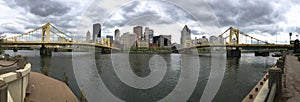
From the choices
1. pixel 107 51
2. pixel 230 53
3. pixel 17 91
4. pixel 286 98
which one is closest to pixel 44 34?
pixel 107 51

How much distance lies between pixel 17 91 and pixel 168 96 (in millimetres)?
9597

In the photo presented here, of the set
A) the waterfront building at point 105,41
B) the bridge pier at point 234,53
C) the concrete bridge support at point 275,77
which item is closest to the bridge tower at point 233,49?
the bridge pier at point 234,53

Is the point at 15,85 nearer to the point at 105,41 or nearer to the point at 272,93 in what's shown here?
the point at 272,93

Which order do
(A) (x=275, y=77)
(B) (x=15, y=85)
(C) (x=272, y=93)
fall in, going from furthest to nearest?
(B) (x=15, y=85)
(A) (x=275, y=77)
(C) (x=272, y=93)

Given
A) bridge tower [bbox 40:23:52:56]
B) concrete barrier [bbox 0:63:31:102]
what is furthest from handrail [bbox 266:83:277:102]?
bridge tower [bbox 40:23:52:56]

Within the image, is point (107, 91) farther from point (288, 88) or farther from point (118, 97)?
point (288, 88)

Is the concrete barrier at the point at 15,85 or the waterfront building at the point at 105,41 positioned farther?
the waterfront building at the point at 105,41

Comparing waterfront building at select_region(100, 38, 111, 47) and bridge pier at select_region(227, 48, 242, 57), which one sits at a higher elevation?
waterfront building at select_region(100, 38, 111, 47)

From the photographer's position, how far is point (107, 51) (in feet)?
374

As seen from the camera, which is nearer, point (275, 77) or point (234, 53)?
point (275, 77)

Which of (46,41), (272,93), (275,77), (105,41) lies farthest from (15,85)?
(105,41)

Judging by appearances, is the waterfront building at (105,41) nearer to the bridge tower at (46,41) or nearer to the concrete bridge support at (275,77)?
the bridge tower at (46,41)

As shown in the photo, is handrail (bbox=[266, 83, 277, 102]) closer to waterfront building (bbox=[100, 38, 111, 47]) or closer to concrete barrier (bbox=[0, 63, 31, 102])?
concrete barrier (bbox=[0, 63, 31, 102])

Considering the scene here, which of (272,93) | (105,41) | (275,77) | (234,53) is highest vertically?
(105,41)
